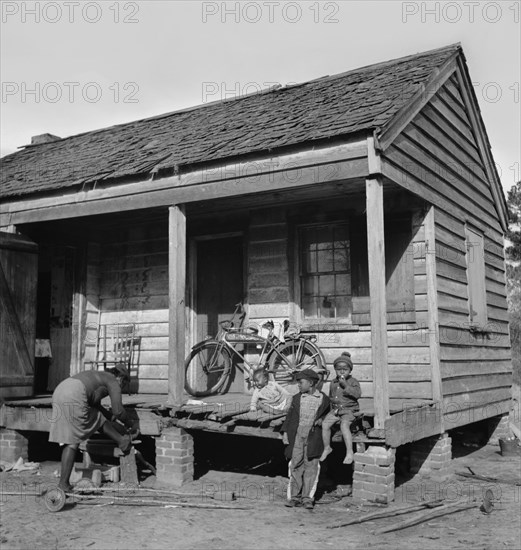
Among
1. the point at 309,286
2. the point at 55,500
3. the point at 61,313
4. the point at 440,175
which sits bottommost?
the point at 55,500

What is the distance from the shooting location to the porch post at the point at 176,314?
26.3 feet

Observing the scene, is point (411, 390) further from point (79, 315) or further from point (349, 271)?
point (79, 315)

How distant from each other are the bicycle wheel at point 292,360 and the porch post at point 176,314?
1739 millimetres

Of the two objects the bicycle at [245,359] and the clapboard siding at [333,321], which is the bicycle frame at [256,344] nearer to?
the bicycle at [245,359]

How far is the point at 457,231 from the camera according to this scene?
33.0 feet

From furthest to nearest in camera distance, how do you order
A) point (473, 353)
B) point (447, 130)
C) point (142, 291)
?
point (142, 291) → point (473, 353) → point (447, 130)

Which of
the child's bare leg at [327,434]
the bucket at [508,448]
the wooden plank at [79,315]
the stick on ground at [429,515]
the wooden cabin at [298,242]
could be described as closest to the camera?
the stick on ground at [429,515]

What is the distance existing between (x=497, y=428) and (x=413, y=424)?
4.91 metres

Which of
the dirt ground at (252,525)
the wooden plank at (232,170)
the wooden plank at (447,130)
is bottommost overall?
the dirt ground at (252,525)

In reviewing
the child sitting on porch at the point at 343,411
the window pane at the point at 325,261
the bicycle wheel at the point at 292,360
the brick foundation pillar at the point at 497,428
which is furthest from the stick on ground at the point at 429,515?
the brick foundation pillar at the point at 497,428

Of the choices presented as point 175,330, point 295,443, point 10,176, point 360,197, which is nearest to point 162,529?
point 295,443

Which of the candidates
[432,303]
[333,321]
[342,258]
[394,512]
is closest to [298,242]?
[342,258]

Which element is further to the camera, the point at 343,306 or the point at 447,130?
the point at 447,130

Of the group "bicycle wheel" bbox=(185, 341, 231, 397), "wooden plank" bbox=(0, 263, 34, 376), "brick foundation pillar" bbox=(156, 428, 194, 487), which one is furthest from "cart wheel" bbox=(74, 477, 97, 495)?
"wooden plank" bbox=(0, 263, 34, 376)
